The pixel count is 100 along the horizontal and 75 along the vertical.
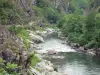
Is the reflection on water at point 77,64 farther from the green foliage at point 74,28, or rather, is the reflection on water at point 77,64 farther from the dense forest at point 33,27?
the green foliage at point 74,28

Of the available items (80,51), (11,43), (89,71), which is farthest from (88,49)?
(11,43)

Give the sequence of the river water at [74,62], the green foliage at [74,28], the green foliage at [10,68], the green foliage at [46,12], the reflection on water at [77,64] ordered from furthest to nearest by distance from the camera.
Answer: the green foliage at [46,12] < the green foliage at [74,28] < the river water at [74,62] < the reflection on water at [77,64] < the green foliage at [10,68]

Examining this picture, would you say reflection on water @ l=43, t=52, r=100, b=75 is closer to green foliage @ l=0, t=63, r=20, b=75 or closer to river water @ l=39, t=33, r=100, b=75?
river water @ l=39, t=33, r=100, b=75

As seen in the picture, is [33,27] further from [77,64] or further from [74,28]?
[77,64]

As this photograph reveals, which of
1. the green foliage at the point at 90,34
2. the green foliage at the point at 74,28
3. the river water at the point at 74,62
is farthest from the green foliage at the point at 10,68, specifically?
the green foliage at the point at 74,28

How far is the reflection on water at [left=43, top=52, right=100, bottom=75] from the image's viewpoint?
1711 inches

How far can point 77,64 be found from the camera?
48469 millimetres

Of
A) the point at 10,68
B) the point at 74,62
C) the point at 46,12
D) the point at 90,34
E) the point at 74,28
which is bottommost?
the point at 10,68

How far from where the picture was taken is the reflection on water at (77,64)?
1711 inches

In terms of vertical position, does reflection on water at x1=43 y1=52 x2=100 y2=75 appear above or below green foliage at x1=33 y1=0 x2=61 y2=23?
below

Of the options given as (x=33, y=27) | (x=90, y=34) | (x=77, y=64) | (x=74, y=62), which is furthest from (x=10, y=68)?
(x=33, y=27)

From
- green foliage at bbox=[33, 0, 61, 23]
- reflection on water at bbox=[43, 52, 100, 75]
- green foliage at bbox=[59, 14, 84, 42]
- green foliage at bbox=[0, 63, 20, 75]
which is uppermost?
green foliage at bbox=[33, 0, 61, 23]

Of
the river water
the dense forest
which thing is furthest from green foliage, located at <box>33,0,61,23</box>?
the river water

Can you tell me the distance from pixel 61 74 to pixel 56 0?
491ft
